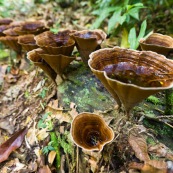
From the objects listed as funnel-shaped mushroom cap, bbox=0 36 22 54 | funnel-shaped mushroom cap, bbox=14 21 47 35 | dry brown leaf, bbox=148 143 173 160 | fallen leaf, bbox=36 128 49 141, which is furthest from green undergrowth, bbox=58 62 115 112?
funnel-shaped mushroom cap, bbox=0 36 22 54

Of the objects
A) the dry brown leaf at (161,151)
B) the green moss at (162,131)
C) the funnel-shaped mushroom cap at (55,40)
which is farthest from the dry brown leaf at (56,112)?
the dry brown leaf at (161,151)

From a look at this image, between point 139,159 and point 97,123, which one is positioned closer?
point 139,159

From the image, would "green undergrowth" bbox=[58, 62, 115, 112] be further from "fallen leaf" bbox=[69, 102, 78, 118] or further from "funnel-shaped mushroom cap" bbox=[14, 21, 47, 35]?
"funnel-shaped mushroom cap" bbox=[14, 21, 47, 35]

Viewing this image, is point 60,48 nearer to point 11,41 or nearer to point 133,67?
point 133,67

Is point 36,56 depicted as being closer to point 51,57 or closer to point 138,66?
point 51,57

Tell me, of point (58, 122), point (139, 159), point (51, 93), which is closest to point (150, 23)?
point (51, 93)

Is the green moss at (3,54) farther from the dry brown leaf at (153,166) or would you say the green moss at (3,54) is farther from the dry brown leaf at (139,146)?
the dry brown leaf at (153,166)
